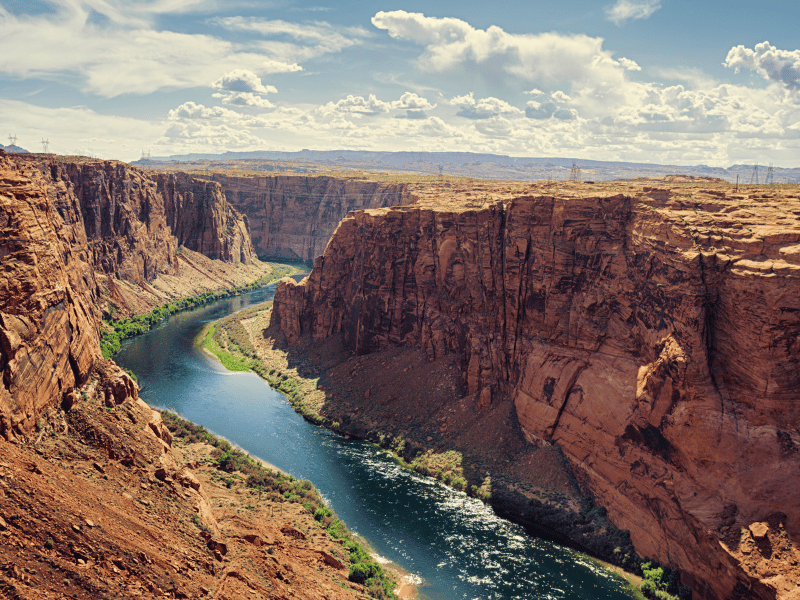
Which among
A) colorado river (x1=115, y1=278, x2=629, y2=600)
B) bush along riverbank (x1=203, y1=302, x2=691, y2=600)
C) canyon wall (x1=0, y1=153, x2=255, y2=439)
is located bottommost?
colorado river (x1=115, y1=278, x2=629, y2=600)

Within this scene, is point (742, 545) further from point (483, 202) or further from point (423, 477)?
point (483, 202)

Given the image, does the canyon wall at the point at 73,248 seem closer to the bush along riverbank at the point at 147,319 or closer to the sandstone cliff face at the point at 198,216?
the sandstone cliff face at the point at 198,216

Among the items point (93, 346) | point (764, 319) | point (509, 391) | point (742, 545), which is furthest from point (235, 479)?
point (764, 319)

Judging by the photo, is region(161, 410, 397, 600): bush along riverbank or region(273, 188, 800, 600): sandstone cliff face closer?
region(273, 188, 800, 600): sandstone cliff face

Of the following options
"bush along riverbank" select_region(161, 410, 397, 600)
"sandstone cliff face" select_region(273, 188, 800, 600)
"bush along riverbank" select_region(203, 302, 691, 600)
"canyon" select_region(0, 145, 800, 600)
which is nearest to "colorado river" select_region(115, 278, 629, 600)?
"bush along riverbank" select_region(203, 302, 691, 600)

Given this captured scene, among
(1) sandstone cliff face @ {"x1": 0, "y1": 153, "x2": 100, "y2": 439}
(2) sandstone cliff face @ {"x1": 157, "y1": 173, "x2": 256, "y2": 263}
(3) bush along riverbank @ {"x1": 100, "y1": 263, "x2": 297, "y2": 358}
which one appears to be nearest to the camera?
(1) sandstone cliff face @ {"x1": 0, "y1": 153, "x2": 100, "y2": 439}

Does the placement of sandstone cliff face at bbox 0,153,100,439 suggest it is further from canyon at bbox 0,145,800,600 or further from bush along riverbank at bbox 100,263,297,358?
bush along riverbank at bbox 100,263,297,358

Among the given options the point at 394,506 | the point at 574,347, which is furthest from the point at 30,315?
the point at 574,347
